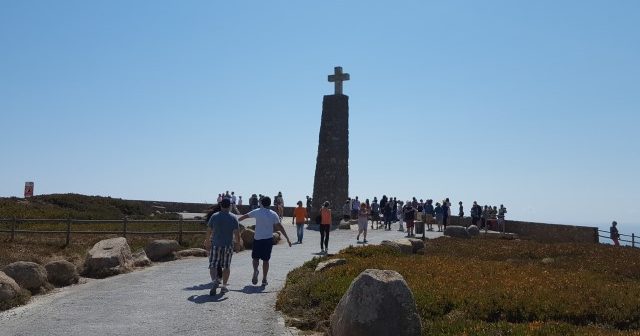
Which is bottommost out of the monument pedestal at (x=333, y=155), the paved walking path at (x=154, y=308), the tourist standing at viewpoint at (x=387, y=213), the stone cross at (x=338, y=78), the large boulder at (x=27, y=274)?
the paved walking path at (x=154, y=308)

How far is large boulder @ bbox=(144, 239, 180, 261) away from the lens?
19.5 meters

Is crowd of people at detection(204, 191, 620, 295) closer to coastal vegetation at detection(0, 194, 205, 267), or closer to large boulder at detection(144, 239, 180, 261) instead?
large boulder at detection(144, 239, 180, 261)

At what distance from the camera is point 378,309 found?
27.8ft

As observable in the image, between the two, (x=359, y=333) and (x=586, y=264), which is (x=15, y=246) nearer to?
(x=359, y=333)

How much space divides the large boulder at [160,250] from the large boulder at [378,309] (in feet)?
39.9

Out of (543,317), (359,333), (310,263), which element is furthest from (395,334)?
(310,263)

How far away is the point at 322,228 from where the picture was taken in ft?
72.7

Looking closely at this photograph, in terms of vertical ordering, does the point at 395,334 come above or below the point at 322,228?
below

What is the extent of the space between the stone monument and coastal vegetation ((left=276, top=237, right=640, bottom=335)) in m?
21.0

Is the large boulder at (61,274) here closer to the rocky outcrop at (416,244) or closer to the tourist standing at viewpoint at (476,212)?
the rocky outcrop at (416,244)

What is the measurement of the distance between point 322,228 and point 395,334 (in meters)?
13.7

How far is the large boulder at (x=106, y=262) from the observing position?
1625 centimetres

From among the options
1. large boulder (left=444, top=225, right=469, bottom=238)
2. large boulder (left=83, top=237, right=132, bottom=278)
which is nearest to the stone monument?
large boulder (left=444, top=225, right=469, bottom=238)

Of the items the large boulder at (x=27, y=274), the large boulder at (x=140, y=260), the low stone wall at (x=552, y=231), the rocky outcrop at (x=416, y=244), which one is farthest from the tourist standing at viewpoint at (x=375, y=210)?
the large boulder at (x=27, y=274)
